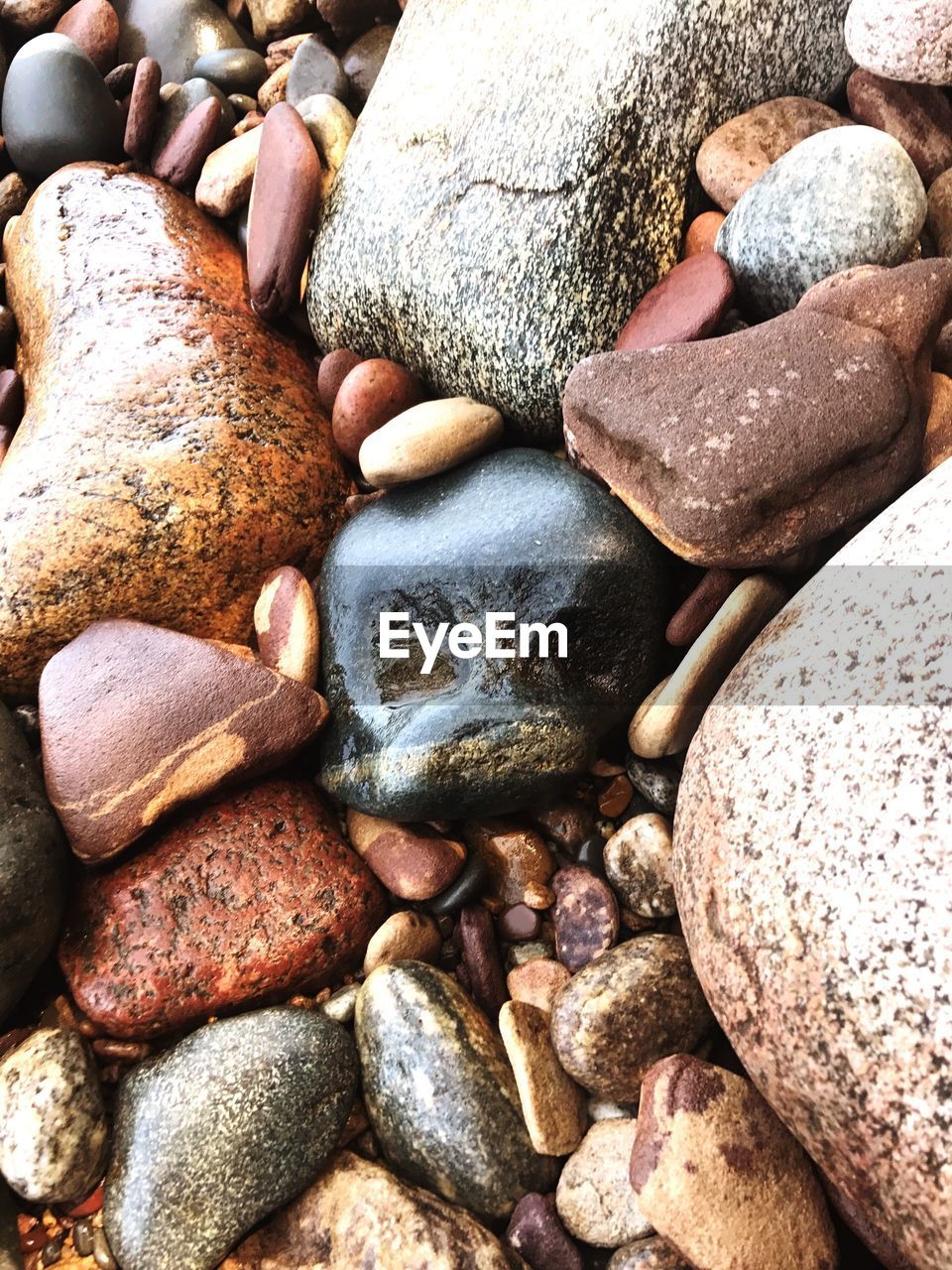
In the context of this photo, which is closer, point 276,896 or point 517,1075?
point 517,1075

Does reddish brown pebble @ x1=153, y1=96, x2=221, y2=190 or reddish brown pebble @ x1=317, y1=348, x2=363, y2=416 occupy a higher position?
reddish brown pebble @ x1=153, y1=96, x2=221, y2=190

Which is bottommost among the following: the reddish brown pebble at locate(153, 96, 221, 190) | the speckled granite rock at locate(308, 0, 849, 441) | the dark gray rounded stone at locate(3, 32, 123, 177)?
the speckled granite rock at locate(308, 0, 849, 441)

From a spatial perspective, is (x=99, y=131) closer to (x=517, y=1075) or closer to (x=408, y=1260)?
(x=517, y=1075)

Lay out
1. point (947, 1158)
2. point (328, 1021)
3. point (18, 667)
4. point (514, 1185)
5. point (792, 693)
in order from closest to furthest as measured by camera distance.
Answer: point (947, 1158) → point (792, 693) → point (514, 1185) → point (328, 1021) → point (18, 667)

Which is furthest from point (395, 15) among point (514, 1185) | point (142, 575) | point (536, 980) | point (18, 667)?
point (514, 1185)

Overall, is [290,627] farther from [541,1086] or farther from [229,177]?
[229,177]

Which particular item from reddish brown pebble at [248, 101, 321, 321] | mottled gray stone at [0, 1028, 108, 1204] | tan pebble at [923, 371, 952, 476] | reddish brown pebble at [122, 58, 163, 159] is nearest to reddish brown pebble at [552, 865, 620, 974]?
mottled gray stone at [0, 1028, 108, 1204]

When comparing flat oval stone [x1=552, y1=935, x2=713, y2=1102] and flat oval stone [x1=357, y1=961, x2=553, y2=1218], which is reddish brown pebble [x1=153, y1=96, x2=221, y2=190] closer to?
flat oval stone [x1=357, y1=961, x2=553, y2=1218]
